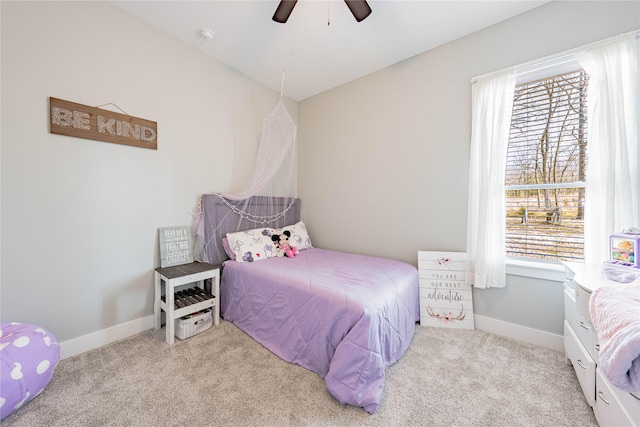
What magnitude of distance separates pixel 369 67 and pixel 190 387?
324 cm

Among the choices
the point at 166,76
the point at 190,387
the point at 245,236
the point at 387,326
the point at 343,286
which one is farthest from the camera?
the point at 245,236

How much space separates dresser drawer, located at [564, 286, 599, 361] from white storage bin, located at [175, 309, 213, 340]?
8.44 feet

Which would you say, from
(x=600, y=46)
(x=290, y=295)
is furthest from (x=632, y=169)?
(x=290, y=295)

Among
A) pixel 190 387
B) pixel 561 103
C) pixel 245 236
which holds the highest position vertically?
pixel 561 103

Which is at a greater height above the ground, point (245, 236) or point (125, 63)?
point (125, 63)

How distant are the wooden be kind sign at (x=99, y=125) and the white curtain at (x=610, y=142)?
134 inches

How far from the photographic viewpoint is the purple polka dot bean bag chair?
3.67 feet

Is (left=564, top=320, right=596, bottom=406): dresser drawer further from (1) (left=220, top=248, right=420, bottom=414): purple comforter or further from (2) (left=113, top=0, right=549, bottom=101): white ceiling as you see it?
(2) (left=113, top=0, right=549, bottom=101): white ceiling

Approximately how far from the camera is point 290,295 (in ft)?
5.77

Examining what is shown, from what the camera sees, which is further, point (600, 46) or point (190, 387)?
point (600, 46)

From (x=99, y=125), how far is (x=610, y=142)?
3.62 meters

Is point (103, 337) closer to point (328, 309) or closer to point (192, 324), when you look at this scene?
point (192, 324)

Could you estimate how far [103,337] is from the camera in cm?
183

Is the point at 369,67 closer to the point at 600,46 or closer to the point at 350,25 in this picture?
the point at 350,25
